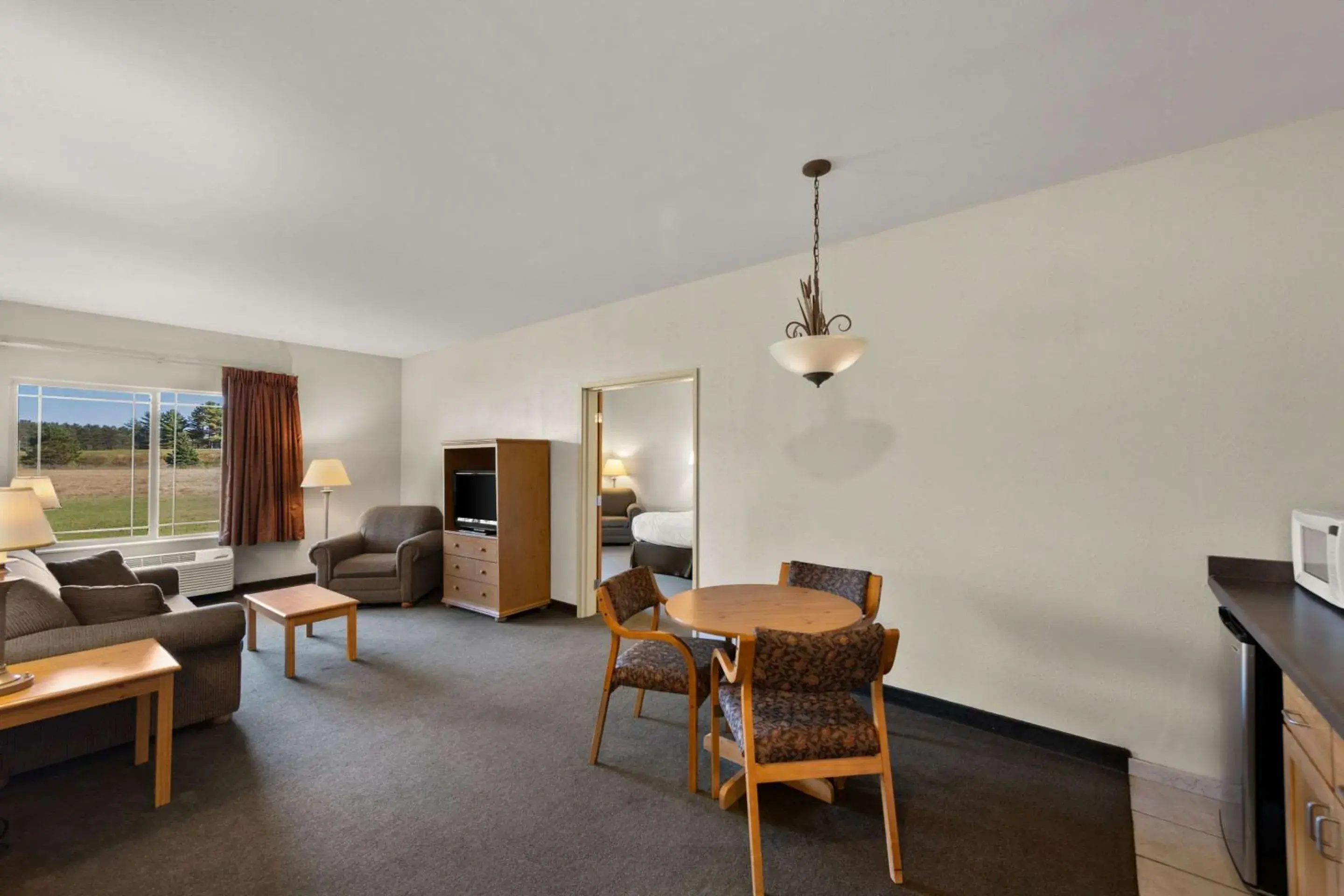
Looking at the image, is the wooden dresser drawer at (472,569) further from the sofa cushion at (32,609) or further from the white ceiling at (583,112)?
the white ceiling at (583,112)

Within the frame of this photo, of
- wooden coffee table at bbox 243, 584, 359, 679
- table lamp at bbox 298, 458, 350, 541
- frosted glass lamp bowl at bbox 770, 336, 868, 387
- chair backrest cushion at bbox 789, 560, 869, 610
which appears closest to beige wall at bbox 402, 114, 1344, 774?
chair backrest cushion at bbox 789, 560, 869, 610

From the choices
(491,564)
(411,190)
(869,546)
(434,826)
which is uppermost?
(411,190)

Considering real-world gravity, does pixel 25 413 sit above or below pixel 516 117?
below

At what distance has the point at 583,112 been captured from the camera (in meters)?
1.98

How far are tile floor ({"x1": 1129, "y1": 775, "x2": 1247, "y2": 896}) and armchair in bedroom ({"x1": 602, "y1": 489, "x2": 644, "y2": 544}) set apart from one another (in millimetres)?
6329

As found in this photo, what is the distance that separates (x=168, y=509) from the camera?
504 centimetres

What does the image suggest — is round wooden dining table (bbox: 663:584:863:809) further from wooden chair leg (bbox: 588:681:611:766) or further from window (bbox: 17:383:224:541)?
window (bbox: 17:383:224:541)

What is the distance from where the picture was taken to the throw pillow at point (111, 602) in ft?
8.48

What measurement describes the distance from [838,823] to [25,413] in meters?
6.46

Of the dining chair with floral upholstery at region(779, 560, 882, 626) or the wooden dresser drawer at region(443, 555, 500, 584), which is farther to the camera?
the wooden dresser drawer at region(443, 555, 500, 584)

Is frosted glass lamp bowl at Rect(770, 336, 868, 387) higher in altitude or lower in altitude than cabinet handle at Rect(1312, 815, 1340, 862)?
higher

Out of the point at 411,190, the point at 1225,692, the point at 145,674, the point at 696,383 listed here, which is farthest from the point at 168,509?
the point at 1225,692

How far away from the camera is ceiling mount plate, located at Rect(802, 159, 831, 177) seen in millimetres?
2320

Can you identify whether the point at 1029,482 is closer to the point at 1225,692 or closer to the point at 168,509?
the point at 1225,692
